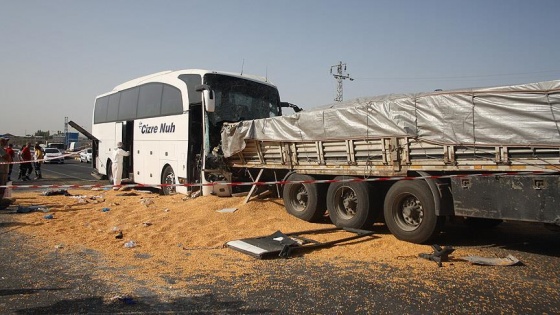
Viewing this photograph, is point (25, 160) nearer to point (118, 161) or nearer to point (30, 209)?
point (118, 161)

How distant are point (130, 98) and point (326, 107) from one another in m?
9.06

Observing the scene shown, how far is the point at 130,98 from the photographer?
49.5 feet

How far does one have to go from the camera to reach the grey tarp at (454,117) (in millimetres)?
5445

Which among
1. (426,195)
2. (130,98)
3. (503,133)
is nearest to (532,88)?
(503,133)

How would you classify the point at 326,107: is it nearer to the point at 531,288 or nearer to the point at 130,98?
the point at 531,288

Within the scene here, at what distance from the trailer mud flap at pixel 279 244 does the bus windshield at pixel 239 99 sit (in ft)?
15.5

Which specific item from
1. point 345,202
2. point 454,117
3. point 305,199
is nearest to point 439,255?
point 454,117

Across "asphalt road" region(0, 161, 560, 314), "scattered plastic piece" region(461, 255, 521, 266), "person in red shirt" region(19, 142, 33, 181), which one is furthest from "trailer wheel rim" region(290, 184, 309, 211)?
"person in red shirt" region(19, 142, 33, 181)

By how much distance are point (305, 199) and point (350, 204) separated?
1.27m

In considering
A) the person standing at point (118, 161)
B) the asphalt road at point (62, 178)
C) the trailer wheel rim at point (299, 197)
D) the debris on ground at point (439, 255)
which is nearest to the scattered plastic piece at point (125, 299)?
the debris on ground at point (439, 255)

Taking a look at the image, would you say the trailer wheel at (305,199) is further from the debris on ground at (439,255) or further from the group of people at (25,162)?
the group of people at (25,162)

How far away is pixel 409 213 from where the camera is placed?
689cm

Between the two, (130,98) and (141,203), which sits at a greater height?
(130,98)

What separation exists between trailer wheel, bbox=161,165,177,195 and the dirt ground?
2.01 m
